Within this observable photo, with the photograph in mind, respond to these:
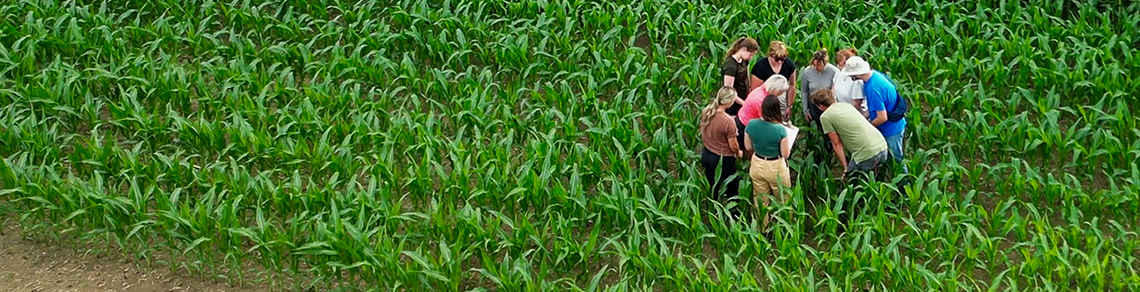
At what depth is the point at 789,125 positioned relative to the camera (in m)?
6.45

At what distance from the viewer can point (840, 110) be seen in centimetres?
630

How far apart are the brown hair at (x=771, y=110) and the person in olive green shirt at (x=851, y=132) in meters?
0.31

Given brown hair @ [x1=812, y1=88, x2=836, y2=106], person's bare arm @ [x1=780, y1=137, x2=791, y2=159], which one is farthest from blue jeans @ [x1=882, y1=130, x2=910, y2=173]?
person's bare arm @ [x1=780, y1=137, x2=791, y2=159]

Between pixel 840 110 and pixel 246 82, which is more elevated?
pixel 840 110

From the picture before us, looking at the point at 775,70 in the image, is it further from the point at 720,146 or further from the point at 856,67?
the point at 720,146

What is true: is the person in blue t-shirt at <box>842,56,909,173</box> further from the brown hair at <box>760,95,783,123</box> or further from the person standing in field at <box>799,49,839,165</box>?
the brown hair at <box>760,95,783,123</box>

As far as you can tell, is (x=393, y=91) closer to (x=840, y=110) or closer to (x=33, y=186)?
(x=33, y=186)

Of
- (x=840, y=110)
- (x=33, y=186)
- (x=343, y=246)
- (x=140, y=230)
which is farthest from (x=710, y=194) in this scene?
(x=33, y=186)

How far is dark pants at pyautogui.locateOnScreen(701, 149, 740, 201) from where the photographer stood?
21.8 feet

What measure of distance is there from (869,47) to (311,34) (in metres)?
4.64

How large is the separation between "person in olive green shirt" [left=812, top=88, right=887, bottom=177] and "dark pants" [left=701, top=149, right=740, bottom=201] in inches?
23.1

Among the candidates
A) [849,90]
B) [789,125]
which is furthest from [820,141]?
[789,125]

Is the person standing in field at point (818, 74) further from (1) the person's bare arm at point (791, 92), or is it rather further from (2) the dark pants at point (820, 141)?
(1) the person's bare arm at point (791, 92)

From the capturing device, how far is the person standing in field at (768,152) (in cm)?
619
